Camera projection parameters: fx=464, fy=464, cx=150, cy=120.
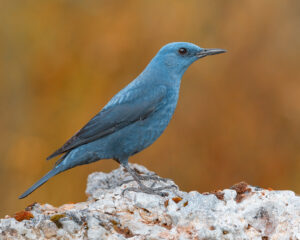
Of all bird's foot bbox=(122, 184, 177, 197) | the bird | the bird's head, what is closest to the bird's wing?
the bird

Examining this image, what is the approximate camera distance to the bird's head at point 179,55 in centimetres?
586

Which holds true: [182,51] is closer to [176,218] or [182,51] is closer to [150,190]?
[150,190]

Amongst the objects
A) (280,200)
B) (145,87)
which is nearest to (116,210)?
(280,200)

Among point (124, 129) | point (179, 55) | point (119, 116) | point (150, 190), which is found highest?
point (179, 55)

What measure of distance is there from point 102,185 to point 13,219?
183cm

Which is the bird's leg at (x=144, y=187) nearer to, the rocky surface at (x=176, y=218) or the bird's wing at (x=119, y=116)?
the rocky surface at (x=176, y=218)

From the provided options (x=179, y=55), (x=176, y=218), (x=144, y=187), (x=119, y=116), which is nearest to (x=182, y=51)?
(x=179, y=55)

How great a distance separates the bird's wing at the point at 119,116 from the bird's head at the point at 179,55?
1.48 ft

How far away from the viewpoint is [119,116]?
549 cm

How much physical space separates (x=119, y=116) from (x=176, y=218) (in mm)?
1808

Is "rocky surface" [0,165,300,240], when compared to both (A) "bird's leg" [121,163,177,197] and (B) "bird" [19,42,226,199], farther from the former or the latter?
(B) "bird" [19,42,226,199]

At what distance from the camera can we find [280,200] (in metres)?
4.06

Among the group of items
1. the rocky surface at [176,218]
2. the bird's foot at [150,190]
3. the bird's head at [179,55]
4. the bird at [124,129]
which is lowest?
the rocky surface at [176,218]

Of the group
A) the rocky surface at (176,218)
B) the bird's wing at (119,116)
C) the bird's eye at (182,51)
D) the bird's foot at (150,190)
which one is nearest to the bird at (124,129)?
the bird's wing at (119,116)
